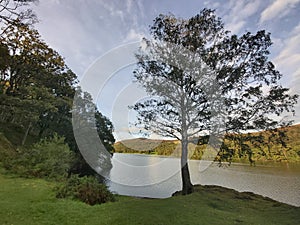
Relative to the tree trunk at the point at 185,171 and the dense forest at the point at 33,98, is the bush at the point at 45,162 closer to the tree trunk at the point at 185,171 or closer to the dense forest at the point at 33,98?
the dense forest at the point at 33,98

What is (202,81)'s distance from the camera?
40.0 feet

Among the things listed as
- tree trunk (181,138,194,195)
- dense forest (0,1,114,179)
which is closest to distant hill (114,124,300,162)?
tree trunk (181,138,194,195)

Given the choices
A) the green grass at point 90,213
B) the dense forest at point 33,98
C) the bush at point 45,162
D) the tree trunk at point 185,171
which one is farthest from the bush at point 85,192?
the tree trunk at point 185,171

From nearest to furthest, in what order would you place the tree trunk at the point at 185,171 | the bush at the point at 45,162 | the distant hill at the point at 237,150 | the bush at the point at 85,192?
the bush at the point at 85,192 < the distant hill at the point at 237,150 < the bush at the point at 45,162 < the tree trunk at the point at 185,171

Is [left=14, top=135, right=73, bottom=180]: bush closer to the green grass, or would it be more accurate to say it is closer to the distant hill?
the green grass

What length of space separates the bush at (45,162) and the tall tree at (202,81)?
5.62 metres

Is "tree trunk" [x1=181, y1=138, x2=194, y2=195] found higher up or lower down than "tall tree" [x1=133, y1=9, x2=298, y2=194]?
lower down

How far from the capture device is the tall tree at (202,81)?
11.6 metres

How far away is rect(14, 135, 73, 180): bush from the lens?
1268 cm

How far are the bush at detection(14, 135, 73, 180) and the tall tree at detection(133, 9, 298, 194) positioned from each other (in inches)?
221

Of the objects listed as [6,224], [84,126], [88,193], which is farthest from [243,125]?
[84,126]

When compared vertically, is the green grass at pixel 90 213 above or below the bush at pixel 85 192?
below

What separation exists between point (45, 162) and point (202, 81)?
10.2 meters


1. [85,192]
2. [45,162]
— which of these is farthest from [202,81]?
[45,162]
